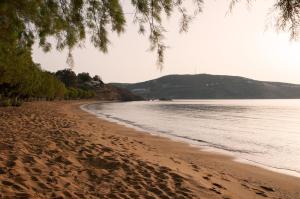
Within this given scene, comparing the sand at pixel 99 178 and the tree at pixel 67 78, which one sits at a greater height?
the tree at pixel 67 78

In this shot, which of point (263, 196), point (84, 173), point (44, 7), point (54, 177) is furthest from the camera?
point (263, 196)

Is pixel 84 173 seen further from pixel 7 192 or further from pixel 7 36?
pixel 7 36

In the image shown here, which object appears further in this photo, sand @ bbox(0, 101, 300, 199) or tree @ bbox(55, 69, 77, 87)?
tree @ bbox(55, 69, 77, 87)

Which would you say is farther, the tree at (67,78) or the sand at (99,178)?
the tree at (67,78)

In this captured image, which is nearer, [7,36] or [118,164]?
[7,36]

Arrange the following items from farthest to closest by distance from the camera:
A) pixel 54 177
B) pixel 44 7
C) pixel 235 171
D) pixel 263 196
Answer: pixel 235 171 → pixel 263 196 → pixel 54 177 → pixel 44 7

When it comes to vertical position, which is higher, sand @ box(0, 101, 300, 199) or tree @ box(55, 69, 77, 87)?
tree @ box(55, 69, 77, 87)

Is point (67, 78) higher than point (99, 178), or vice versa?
point (67, 78)

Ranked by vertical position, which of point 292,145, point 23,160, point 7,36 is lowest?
point 292,145

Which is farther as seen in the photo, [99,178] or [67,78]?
[67,78]

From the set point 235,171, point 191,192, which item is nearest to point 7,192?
point 191,192

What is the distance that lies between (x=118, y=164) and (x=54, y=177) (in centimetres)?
294

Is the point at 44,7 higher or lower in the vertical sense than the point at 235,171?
higher

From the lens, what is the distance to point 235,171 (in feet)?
50.5
